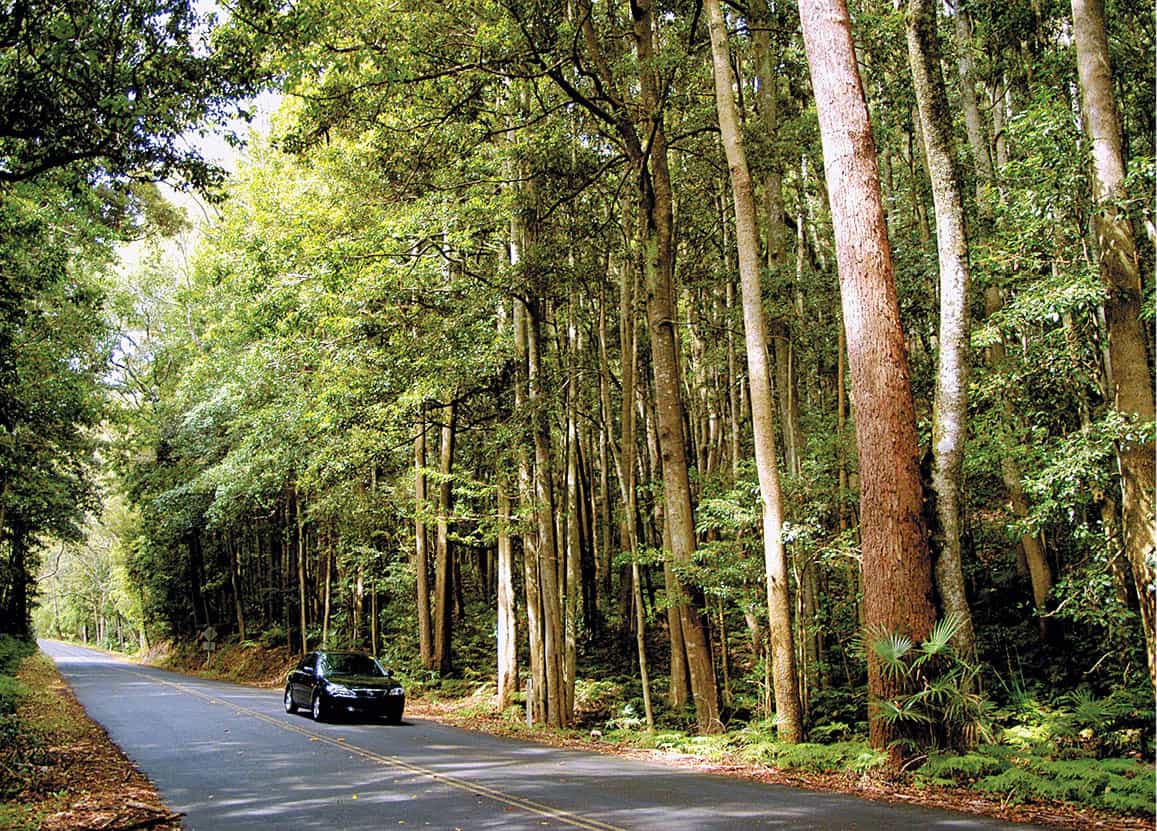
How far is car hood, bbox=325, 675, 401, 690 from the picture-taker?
54.6 ft

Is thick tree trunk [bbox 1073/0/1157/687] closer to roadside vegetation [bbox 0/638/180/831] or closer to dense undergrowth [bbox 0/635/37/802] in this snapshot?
roadside vegetation [bbox 0/638/180/831]

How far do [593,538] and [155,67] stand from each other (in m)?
17.5

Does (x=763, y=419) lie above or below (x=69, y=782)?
above

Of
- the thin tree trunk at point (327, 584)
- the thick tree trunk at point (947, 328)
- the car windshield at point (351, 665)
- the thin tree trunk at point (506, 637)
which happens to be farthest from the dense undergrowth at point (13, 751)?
the thin tree trunk at point (327, 584)

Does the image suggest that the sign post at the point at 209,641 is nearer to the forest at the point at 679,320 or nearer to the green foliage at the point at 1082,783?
the forest at the point at 679,320

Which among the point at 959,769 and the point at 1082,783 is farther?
the point at 959,769

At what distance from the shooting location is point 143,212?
2002cm

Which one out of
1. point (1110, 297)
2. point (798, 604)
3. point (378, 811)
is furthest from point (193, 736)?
point (1110, 297)

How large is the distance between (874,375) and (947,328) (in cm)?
122

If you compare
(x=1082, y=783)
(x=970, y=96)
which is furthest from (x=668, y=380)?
(x=1082, y=783)

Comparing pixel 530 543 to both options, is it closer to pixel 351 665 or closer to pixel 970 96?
pixel 351 665

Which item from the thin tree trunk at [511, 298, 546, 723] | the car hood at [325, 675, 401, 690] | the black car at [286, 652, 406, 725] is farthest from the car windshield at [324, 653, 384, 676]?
the thin tree trunk at [511, 298, 546, 723]

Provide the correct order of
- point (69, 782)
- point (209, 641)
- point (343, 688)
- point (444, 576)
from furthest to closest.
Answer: point (209, 641)
point (444, 576)
point (343, 688)
point (69, 782)

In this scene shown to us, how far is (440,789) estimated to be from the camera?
864 cm
